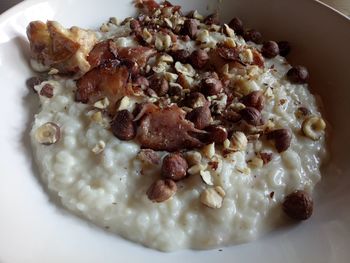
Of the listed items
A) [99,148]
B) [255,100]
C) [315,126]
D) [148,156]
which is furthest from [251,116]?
[99,148]

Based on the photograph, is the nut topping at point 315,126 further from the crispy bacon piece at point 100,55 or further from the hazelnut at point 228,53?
the crispy bacon piece at point 100,55

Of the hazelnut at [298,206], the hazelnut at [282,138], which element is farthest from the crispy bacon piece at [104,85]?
the hazelnut at [298,206]

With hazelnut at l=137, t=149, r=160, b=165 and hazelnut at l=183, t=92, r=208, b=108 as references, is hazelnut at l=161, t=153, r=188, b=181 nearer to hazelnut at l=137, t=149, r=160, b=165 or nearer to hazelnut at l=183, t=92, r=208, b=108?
hazelnut at l=137, t=149, r=160, b=165

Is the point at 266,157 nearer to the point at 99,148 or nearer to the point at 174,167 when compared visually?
the point at 174,167

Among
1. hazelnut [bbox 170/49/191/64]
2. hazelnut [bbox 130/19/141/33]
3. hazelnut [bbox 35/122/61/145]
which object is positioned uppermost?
hazelnut [bbox 170/49/191/64]

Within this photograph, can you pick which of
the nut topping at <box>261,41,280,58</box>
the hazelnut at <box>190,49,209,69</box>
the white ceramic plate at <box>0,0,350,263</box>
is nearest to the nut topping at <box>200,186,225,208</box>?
the white ceramic plate at <box>0,0,350,263</box>

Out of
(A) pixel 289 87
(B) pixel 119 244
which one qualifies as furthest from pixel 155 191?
(A) pixel 289 87

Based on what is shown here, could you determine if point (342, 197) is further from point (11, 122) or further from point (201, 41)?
point (11, 122)
